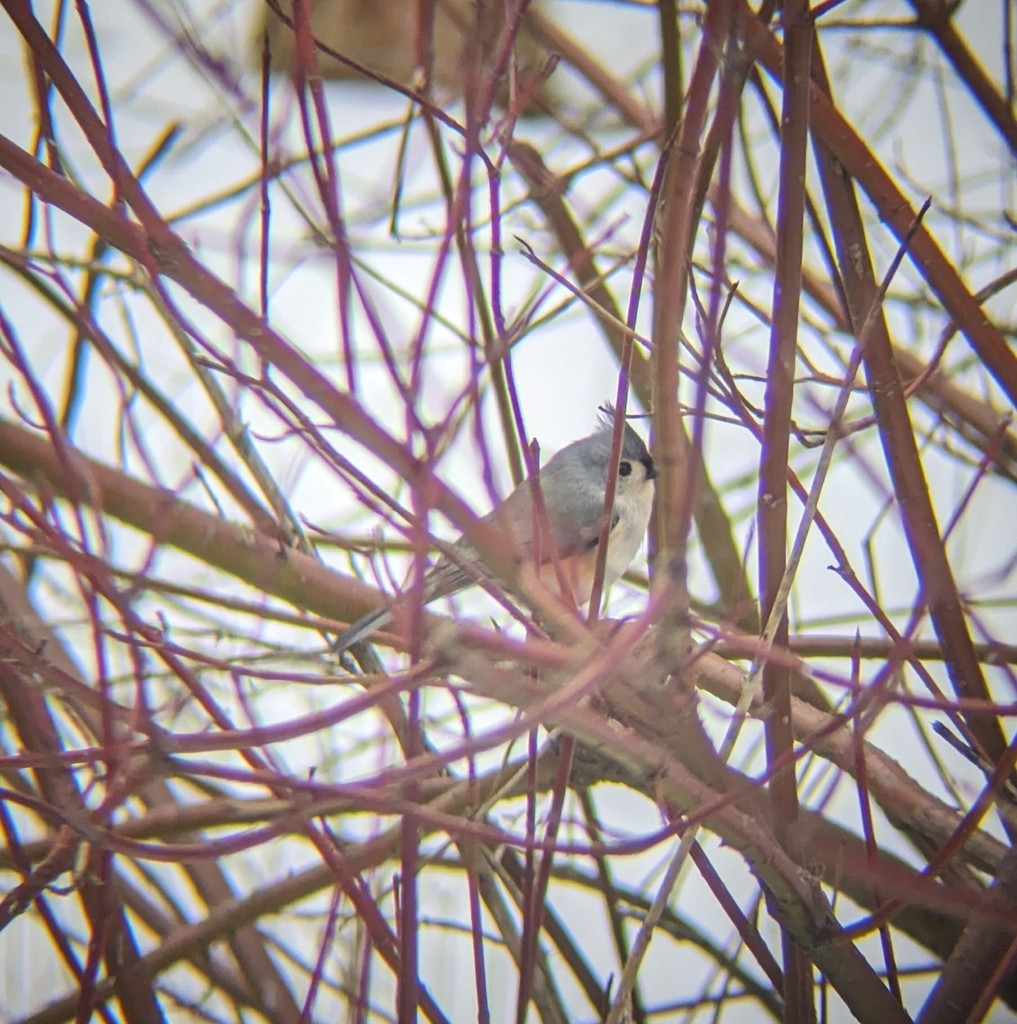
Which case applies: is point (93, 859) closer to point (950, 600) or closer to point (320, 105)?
point (320, 105)

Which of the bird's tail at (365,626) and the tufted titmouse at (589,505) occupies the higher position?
the tufted titmouse at (589,505)

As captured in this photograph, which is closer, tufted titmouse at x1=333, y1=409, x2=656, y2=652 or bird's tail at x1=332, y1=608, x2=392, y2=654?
bird's tail at x1=332, y1=608, x2=392, y2=654

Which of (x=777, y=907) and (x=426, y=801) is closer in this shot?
(x=777, y=907)

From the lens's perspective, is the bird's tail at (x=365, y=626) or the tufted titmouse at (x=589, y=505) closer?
the bird's tail at (x=365, y=626)

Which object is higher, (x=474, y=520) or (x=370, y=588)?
(x=370, y=588)

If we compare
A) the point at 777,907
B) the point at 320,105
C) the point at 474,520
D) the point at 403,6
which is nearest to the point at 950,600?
the point at 777,907

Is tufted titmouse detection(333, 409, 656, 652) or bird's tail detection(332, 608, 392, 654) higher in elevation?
tufted titmouse detection(333, 409, 656, 652)

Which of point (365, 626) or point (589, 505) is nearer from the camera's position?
point (365, 626)

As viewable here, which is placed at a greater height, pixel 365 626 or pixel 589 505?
pixel 589 505
